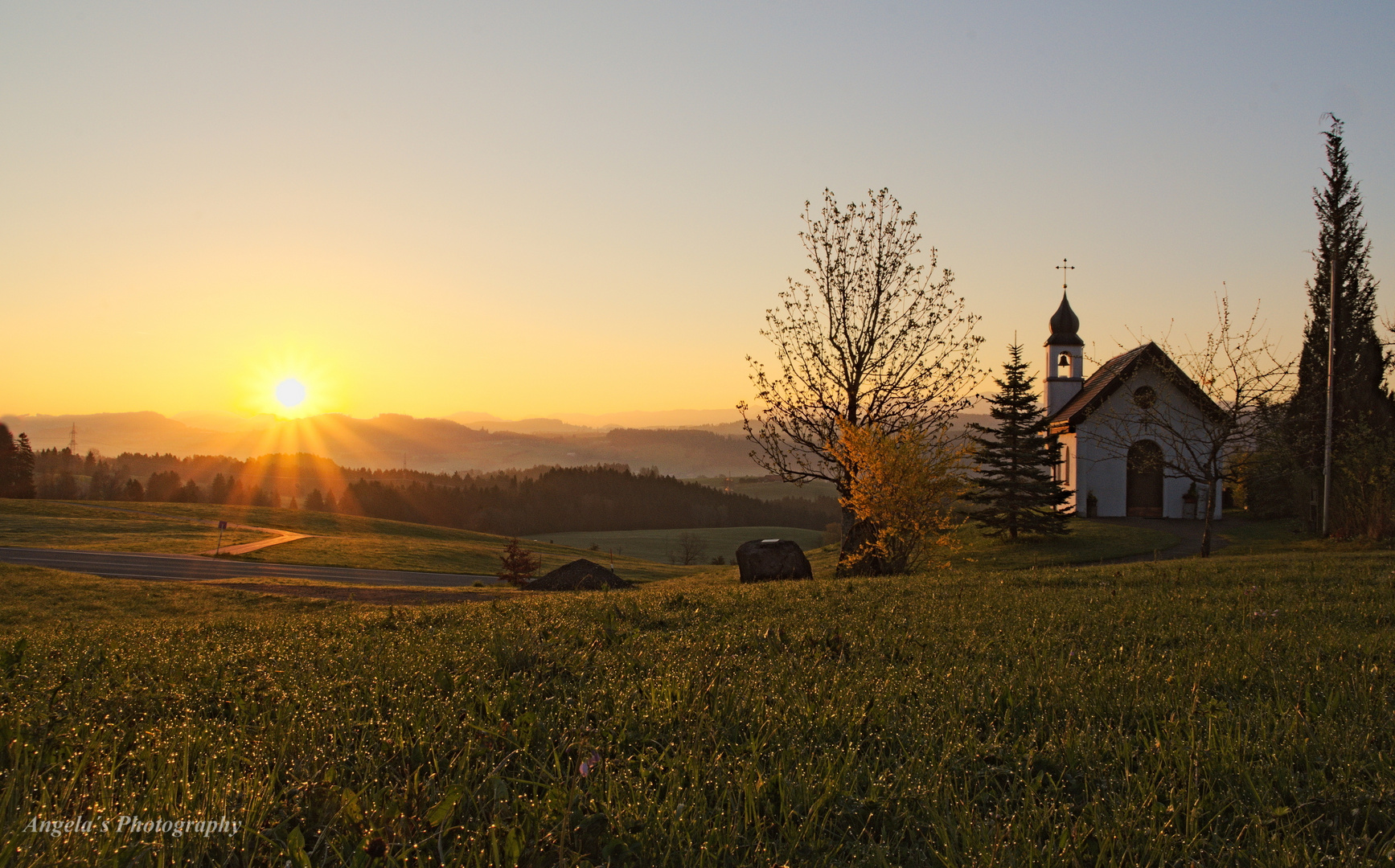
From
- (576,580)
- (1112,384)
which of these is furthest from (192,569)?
(1112,384)

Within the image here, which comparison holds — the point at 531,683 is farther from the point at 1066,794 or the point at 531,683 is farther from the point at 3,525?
the point at 3,525

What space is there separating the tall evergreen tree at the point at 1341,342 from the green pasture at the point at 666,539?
171 feet

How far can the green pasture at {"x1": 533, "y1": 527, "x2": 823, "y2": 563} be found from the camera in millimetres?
90312

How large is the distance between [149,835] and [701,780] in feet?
6.20

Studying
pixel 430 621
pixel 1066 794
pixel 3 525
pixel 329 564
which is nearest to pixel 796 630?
pixel 1066 794

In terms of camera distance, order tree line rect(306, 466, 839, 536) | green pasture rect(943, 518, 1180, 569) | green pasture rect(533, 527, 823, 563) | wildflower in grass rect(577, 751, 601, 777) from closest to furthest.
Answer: wildflower in grass rect(577, 751, 601, 777), green pasture rect(943, 518, 1180, 569), green pasture rect(533, 527, 823, 563), tree line rect(306, 466, 839, 536)

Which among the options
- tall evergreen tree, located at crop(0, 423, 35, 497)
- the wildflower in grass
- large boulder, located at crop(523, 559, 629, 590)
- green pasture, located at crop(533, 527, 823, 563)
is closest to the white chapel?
large boulder, located at crop(523, 559, 629, 590)

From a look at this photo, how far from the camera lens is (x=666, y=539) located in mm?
103562

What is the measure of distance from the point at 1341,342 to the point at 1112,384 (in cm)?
1127

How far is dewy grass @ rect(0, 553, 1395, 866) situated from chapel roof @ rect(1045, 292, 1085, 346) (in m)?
43.0

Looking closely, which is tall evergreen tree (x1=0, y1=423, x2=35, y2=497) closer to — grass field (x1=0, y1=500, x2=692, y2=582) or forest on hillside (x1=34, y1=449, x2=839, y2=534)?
forest on hillside (x1=34, y1=449, x2=839, y2=534)

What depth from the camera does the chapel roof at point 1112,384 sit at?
36.4m

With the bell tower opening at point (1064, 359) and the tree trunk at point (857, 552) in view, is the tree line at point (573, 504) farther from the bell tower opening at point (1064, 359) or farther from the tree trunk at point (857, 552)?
the tree trunk at point (857, 552)

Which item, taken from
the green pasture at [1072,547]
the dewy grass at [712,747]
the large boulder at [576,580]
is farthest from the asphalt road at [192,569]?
the dewy grass at [712,747]
